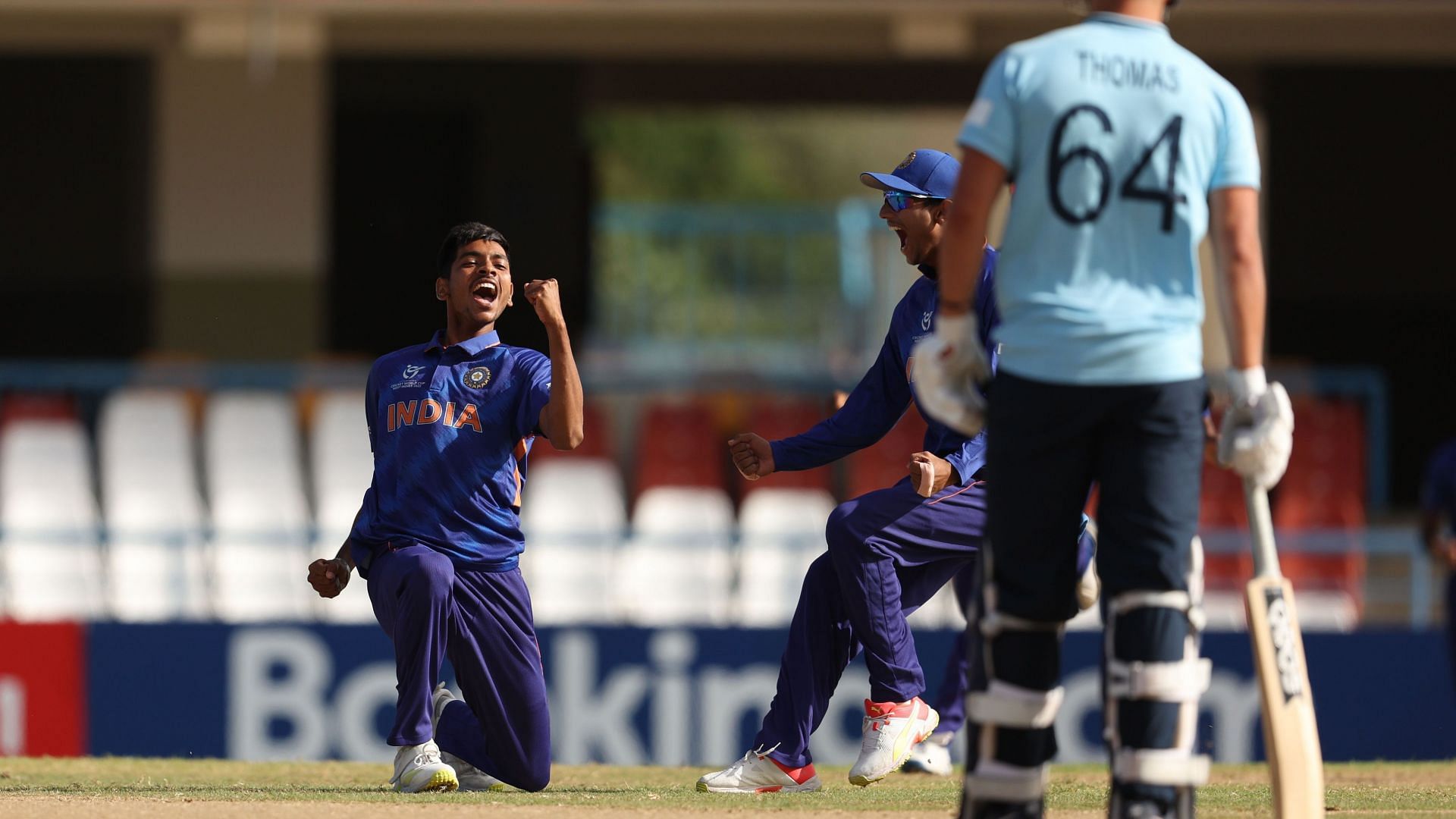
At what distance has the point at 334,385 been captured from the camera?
14188 millimetres

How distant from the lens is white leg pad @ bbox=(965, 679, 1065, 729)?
445 centimetres

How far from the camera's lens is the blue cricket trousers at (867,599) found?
6.23 m

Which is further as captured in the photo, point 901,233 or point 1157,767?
point 901,233

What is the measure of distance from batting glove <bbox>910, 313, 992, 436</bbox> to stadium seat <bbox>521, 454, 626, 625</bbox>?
7.77 meters

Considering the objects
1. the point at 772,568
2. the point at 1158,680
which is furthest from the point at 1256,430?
the point at 772,568

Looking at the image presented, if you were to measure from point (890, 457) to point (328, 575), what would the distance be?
8.19m

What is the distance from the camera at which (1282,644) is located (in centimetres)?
459

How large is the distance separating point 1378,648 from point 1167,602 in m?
7.49

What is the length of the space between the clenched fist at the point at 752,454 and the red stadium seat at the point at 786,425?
7.79m

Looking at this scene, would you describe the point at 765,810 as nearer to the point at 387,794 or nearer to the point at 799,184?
the point at 387,794

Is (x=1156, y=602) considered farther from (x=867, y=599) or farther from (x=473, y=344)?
(x=473, y=344)

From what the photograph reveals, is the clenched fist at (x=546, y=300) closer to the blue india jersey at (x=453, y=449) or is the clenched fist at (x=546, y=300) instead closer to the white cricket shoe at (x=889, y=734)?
the blue india jersey at (x=453, y=449)

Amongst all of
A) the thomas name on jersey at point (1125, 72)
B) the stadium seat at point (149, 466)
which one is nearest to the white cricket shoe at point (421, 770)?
the thomas name on jersey at point (1125, 72)

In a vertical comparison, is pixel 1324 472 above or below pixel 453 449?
below
